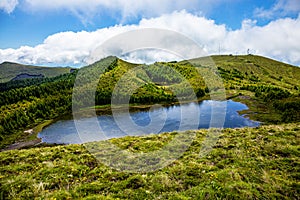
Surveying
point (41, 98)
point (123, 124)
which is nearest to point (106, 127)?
point (123, 124)

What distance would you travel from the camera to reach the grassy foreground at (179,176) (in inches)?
359

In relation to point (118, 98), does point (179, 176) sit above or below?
below

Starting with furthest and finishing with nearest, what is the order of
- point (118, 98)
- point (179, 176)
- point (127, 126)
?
point (118, 98) → point (127, 126) → point (179, 176)

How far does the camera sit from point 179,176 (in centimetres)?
1098

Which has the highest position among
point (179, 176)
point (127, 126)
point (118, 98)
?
point (118, 98)

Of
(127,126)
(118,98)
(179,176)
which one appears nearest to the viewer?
(179,176)

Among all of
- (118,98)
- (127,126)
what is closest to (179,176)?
(127,126)

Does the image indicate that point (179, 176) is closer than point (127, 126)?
Yes

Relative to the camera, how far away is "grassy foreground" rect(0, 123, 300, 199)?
9.11 meters

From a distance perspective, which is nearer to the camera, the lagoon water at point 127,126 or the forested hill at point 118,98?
the lagoon water at point 127,126

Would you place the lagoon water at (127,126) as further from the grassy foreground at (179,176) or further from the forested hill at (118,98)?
the grassy foreground at (179,176)

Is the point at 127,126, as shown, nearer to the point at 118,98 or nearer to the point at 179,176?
the point at 118,98

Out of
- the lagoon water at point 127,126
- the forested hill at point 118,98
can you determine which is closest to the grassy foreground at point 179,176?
the lagoon water at point 127,126

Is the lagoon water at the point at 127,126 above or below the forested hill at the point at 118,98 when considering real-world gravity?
below
